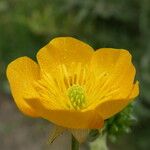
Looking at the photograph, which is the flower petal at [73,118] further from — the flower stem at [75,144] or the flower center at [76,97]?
the flower center at [76,97]

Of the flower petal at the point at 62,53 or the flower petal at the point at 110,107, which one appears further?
the flower petal at the point at 62,53

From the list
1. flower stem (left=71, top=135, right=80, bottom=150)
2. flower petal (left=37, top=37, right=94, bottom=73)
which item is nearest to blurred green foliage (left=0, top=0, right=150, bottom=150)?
flower petal (left=37, top=37, right=94, bottom=73)

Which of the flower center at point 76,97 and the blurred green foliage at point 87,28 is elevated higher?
the flower center at point 76,97

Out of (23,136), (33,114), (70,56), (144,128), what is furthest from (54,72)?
(23,136)

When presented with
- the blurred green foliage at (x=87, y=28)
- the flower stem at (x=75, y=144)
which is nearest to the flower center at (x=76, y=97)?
the flower stem at (x=75, y=144)

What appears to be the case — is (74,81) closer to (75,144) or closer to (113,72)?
(113,72)

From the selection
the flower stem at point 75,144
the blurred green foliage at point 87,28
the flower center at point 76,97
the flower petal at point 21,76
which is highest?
the flower petal at point 21,76

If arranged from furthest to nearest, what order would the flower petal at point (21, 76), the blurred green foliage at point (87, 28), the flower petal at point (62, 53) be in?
the blurred green foliage at point (87, 28), the flower petal at point (62, 53), the flower petal at point (21, 76)
